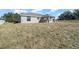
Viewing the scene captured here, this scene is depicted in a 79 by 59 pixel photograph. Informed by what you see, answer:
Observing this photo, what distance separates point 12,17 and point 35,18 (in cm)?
31

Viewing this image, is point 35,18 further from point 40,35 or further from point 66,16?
point 66,16

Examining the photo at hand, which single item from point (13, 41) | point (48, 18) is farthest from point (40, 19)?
point (13, 41)

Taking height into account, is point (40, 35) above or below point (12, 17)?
below

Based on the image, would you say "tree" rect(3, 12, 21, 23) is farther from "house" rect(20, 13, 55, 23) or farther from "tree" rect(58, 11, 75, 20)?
"tree" rect(58, 11, 75, 20)

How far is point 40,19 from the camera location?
8.23 feet

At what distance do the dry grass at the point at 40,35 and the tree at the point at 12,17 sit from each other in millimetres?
60

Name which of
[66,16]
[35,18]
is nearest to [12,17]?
[35,18]

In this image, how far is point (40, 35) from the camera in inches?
99.0

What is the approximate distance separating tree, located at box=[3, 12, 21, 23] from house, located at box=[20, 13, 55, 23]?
0.06 meters

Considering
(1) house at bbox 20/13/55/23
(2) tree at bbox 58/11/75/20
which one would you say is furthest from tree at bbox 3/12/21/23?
(2) tree at bbox 58/11/75/20

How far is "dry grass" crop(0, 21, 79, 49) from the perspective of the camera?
249 cm

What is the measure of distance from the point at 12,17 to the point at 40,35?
0.45 m

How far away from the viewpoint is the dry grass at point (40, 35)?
2.49 metres
